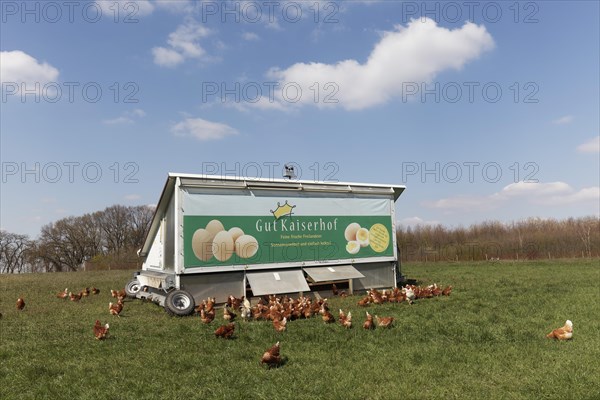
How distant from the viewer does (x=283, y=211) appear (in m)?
15.6

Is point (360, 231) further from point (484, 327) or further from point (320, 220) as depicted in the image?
point (484, 327)

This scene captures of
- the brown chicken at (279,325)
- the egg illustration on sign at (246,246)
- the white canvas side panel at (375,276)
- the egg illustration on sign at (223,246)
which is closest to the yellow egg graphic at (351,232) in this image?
the white canvas side panel at (375,276)

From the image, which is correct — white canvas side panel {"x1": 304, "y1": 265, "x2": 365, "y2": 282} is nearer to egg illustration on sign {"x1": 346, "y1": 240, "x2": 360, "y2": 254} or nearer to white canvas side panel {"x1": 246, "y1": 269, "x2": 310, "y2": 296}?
white canvas side panel {"x1": 246, "y1": 269, "x2": 310, "y2": 296}

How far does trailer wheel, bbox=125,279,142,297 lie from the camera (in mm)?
16633

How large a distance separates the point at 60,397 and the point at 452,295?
1289 centimetres

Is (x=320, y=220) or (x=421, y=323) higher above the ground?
(x=320, y=220)

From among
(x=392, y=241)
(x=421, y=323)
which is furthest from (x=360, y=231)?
(x=421, y=323)

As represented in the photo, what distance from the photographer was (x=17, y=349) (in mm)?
8406

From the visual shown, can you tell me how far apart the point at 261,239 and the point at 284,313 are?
14.4 feet

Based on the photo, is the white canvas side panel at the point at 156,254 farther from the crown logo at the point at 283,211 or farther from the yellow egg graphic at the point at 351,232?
the yellow egg graphic at the point at 351,232

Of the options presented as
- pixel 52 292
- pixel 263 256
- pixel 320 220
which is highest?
pixel 320 220

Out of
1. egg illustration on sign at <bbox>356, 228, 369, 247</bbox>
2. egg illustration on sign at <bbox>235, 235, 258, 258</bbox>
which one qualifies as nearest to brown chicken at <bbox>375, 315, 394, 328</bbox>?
egg illustration on sign at <bbox>235, 235, 258, 258</bbox>

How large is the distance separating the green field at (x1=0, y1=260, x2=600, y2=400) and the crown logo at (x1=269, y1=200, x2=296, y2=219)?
16.2ft

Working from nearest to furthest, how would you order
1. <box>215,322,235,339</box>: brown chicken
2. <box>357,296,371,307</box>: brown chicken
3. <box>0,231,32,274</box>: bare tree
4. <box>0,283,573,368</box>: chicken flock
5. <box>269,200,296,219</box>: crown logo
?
<box>0,283,573,368</box>: chicken flock < <box>215,322,235,339</box>: brown chicken < <box>357,296,371,307</box>: brown chicken < <box>269,200,296,219</box>: crown logo < <box>0,231,32,274</box>: bare tree
